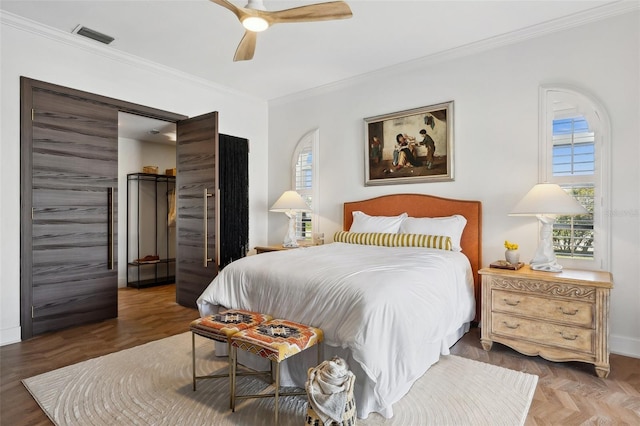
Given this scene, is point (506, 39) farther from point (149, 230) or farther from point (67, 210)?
point (149, 230)

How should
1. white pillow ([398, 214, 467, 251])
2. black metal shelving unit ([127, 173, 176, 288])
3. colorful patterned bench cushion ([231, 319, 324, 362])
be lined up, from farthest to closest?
1. black metal shelving unit ([127, 173, 176, 288])
2. white pillow ([398, 214, 467, 251])
3. colorful patterned bench cushion ([231, 319, 324, 362])

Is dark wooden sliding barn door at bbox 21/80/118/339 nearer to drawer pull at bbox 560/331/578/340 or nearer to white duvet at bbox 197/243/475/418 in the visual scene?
white duvet at bbox 197/243/475/418

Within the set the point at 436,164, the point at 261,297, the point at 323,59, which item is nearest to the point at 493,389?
the point at 261,297

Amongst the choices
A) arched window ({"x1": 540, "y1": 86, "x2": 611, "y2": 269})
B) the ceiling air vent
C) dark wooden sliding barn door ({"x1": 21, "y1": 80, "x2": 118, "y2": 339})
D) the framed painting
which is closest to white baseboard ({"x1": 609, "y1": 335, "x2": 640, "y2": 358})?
arched window ({"x1": 540, "y1": 86, "x2": 611, "y2": 269})

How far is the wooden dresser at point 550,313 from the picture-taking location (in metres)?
2.50

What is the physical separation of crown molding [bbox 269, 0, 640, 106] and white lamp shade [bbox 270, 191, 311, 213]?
153 cm

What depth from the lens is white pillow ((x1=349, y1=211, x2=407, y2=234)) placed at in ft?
A: 12.6

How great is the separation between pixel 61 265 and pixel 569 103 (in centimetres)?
504

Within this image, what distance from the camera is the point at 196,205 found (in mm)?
4324

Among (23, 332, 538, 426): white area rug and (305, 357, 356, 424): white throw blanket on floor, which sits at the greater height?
(305, 357, 356, 424): white throw blanket on floor

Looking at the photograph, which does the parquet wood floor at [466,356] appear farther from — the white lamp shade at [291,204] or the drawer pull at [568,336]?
the white lamp shade at [291,204]

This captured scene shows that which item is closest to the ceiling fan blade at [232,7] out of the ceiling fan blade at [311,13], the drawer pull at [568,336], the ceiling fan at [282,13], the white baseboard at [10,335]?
the ceiling fan at [282,13]

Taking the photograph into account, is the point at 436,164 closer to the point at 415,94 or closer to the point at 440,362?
the point at 415,94

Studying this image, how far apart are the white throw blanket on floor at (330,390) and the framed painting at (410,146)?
273 centimetres
